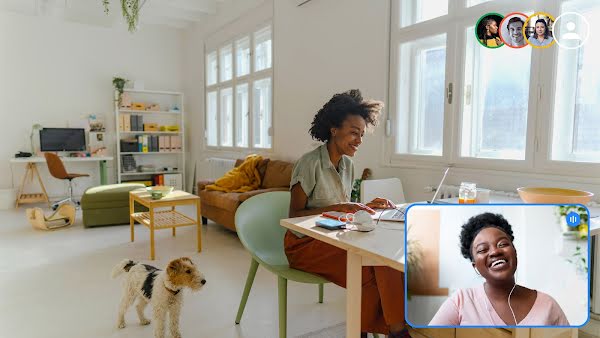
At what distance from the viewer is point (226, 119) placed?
618 centimetres

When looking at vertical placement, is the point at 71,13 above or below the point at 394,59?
above

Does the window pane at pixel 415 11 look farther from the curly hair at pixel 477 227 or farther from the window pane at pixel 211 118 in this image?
the window pane at pixel 211 118

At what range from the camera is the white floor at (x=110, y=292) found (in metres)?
2.17

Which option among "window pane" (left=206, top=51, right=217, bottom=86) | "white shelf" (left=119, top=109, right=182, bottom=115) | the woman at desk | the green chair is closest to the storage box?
"white shelf" (left=119, top=109, right=182, bottom=115)

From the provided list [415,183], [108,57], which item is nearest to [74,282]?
[415,183]

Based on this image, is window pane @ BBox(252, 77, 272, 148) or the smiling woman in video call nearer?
the smiling woman in video call

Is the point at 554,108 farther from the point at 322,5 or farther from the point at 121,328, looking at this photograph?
the point at 121,328

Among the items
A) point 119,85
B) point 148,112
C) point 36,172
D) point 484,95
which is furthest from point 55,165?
point 484,95

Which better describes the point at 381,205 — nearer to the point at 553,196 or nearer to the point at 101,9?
the point at 553,196

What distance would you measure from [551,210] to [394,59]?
2.75m

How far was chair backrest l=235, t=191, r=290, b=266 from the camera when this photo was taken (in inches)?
72.9

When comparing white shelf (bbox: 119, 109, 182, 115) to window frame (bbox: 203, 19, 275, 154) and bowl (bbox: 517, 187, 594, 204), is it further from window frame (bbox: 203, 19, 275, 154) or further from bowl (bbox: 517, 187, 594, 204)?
bowl (bbox: 517, 187, 594, 204)

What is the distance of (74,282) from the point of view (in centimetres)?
285

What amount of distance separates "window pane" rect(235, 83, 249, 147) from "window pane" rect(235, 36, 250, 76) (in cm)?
23
